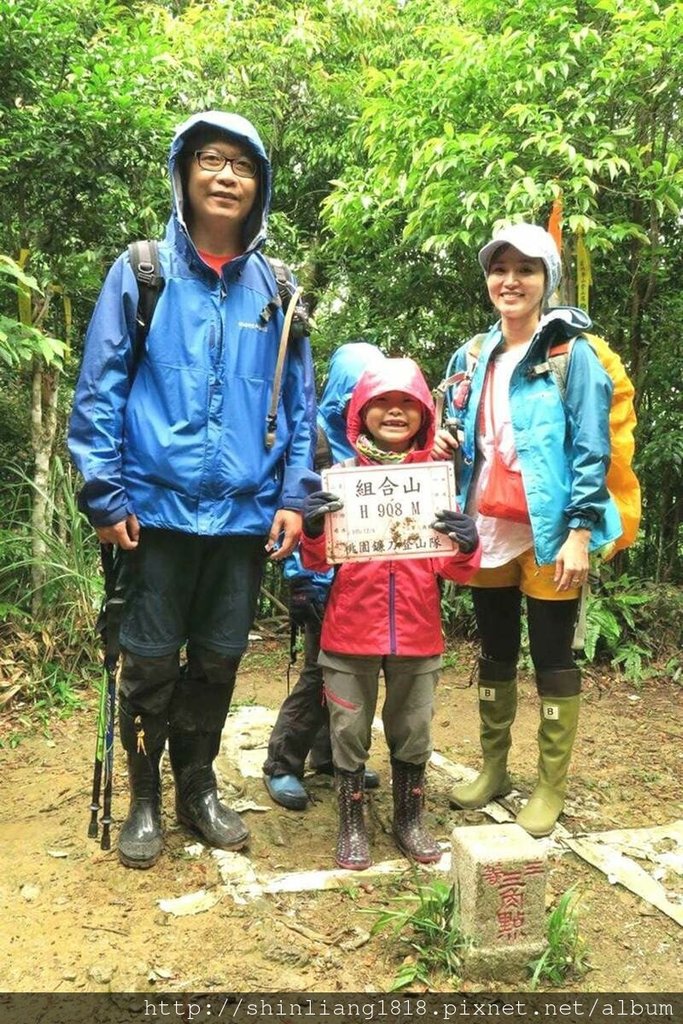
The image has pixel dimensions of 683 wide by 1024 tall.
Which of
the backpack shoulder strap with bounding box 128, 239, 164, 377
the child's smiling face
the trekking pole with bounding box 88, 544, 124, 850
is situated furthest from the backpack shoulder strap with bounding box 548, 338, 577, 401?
the trekking pole with bounding box 88, 544, 124, 850

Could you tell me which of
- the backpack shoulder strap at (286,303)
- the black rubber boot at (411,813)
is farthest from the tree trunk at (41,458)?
the black rubber boot at (411,813)

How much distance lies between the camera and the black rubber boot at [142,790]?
269 cm

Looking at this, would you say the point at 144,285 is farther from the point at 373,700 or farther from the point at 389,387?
the point at 373,700

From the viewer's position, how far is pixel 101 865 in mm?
2721

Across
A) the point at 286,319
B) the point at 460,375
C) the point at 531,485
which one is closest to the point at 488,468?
the point at 531,485

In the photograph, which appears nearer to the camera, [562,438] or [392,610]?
[392,610]

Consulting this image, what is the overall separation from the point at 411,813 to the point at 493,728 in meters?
0.59

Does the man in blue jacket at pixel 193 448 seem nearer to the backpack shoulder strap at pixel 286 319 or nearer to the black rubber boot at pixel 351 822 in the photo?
the backpack shoulder strap at pixel 286 319

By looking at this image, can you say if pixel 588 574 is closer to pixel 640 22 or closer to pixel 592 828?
pixel 592 828

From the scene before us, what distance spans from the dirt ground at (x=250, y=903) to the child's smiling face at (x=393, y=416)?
1504 mm

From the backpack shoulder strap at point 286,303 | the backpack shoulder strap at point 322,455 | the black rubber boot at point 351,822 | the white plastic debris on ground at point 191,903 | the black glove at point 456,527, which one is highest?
the backpack shoulder strap at point 286,303

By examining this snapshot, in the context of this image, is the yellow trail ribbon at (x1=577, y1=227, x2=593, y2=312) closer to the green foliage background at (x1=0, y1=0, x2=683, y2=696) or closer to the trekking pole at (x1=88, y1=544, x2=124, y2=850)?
the green foliage background at (x1=0, y1=0, x2=683, y2=696)

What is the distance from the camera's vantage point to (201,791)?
2.90 metres

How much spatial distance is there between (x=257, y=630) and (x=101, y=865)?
3693 mm
